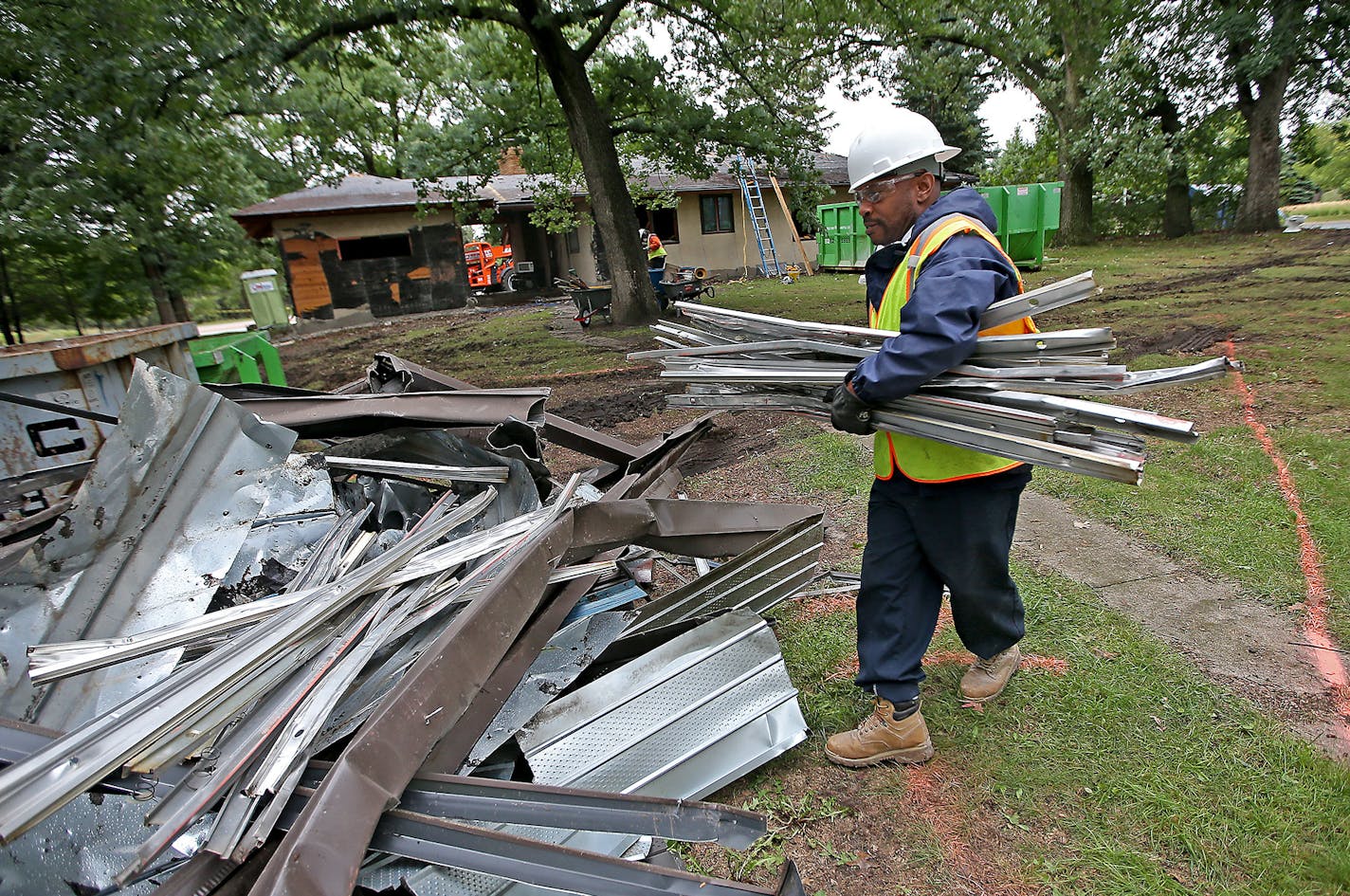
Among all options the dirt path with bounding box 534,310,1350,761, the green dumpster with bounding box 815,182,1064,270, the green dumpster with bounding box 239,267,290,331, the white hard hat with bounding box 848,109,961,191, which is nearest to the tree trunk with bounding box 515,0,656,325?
the green dumpster with bounding box 815,182,1064,270

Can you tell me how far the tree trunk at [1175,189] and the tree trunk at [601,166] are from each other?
16.8 meters

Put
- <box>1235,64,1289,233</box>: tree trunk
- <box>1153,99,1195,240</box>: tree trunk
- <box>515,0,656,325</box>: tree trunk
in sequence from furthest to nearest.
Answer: <box>1153,99,1195,240</box>: tree trunk → <box>1235,64,1289,233</box>: tree trunk → <box>515,0,656,325</box>: tree trunk

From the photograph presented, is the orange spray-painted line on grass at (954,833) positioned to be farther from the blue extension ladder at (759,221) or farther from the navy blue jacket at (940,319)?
the blue extension ladder at (759,221)

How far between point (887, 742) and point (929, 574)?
23.5 inches

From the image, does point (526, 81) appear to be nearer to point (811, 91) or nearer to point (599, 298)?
point (599, 298)

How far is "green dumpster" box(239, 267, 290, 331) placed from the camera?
57.6ft

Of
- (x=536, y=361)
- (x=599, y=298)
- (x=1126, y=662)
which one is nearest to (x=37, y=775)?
(x=1126, y=662)

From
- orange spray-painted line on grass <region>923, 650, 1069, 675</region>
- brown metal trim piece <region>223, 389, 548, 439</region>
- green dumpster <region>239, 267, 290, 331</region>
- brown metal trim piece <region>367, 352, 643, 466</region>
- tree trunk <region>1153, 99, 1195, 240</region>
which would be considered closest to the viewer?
orange spray-painted line on grass <region>923, 650, 1069, 675</region>

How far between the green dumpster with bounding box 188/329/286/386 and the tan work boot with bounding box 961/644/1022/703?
7.48 meters

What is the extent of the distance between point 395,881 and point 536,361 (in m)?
9.70

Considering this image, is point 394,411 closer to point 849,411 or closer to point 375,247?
point 849,411

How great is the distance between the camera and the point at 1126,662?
2918 millimetres

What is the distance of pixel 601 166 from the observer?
13.2 m

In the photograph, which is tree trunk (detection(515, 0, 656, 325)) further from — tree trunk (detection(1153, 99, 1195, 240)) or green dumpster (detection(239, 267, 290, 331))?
tree trunk (detection(1153, 99, 1195, 240))
